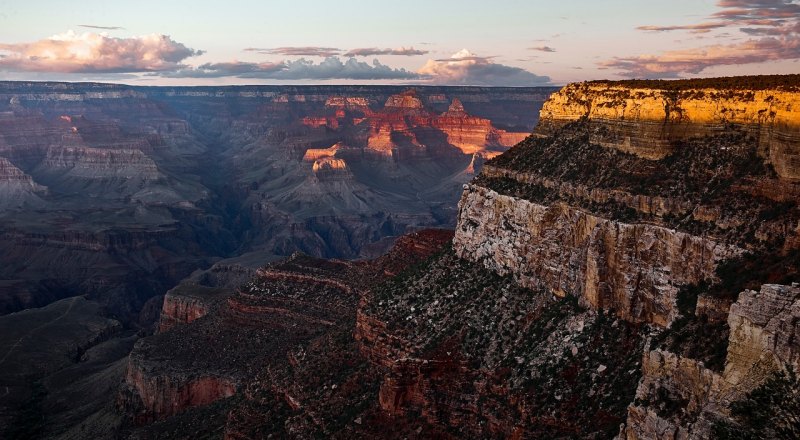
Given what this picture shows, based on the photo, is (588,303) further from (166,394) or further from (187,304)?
(187,304)

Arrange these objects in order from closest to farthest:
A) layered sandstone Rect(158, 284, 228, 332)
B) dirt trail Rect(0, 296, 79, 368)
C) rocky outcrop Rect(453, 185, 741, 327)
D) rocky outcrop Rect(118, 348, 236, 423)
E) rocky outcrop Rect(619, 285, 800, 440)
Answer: rocky outcrop Rect(619, 285, 800, 440) → rocky outcrop Rect(453, 185, 741, 327) → rocky outcrop Rect(118, 348, 236, 423) → layered sandstone Rect(158, 284, 228, 332) → dirt trail Rect(0, 296, 79, 368)

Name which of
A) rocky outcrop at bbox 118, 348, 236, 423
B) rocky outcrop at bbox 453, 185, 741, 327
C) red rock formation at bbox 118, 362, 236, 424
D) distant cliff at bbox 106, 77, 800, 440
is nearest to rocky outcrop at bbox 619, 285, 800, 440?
distant cliff at bbox 106, 77, 800, 440

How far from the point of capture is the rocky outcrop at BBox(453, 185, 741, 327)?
31.0 meters

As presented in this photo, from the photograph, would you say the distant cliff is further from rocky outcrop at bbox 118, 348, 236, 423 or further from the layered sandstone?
the layered sandstone

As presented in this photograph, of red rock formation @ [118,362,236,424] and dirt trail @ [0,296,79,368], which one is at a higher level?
red rock formation @ [118,362,236,424]

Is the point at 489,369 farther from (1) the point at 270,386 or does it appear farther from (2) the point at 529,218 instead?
(1) the point at 270,386

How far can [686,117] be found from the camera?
36656mm

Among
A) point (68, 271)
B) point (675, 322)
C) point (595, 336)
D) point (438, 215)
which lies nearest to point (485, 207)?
point (595, 336)

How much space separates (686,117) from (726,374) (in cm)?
1560

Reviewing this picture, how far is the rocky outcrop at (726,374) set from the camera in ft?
74.4

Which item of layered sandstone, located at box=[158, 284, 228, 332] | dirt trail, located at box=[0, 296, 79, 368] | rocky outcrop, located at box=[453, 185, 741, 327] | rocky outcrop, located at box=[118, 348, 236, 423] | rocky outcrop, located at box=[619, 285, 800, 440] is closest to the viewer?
rocky outcrop, located at box=[619, 285, 800, 440]

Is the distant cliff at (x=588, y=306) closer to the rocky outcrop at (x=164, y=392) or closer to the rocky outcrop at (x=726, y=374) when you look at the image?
the rocky outcrop at (x=726, y=374)

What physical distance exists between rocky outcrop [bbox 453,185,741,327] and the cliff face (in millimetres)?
4406

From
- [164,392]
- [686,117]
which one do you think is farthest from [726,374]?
[164,392]
